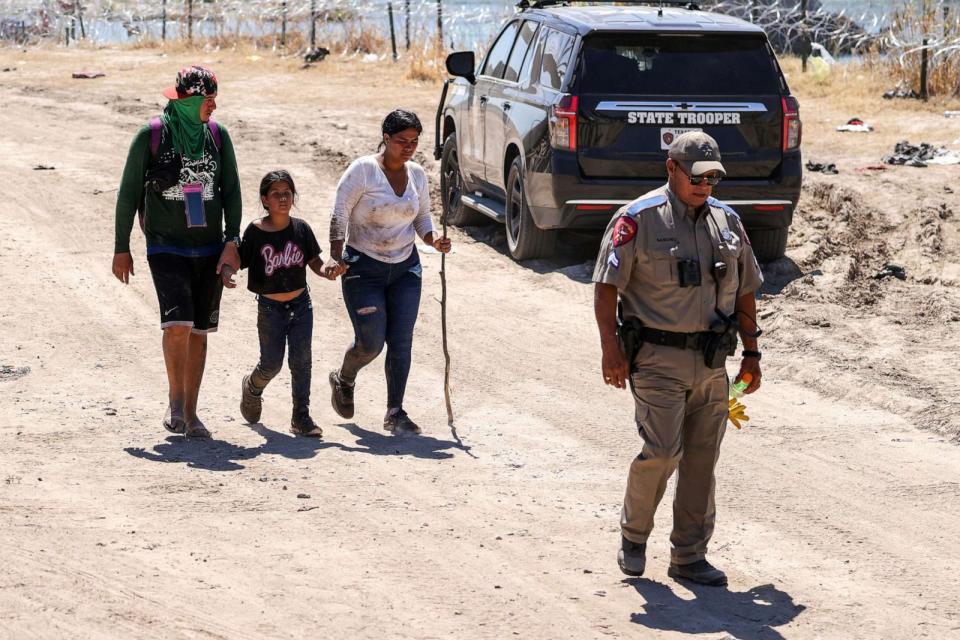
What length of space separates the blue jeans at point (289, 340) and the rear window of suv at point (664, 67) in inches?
163

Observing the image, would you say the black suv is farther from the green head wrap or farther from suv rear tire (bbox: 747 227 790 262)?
the green head wrap

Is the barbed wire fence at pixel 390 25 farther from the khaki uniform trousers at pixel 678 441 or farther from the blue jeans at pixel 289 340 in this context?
the khaki uniform trousers at pixel 678 441

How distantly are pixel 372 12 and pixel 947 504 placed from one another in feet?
76.0

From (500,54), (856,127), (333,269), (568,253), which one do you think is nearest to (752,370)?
(333,269)

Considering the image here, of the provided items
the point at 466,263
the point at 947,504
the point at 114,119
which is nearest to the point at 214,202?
the point at 947,504

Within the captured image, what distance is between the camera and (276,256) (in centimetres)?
765

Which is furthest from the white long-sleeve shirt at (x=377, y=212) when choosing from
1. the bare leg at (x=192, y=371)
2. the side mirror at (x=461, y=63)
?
the side mirror at (x=461, y=63)

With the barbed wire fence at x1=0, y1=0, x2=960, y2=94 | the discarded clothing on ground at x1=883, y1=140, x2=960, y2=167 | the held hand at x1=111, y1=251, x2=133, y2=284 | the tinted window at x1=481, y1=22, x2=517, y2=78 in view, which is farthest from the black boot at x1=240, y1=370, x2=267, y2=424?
the barbed wire fence at x1=0, y1=0, x2=960, y2=94

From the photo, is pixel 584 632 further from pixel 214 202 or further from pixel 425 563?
pixel 214 202

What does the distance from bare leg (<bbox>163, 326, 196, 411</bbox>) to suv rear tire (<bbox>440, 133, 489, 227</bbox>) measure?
6.37 metres

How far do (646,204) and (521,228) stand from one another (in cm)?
658

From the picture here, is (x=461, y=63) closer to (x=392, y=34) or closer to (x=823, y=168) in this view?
(x=823, y=168)

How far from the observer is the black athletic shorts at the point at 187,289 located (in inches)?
293

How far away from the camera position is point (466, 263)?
12.6 meters
